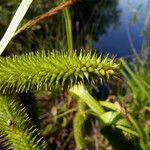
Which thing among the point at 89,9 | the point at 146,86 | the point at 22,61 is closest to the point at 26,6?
the point at 22,61

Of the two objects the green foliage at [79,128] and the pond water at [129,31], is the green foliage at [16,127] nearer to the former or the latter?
the green foliage at [79,128]

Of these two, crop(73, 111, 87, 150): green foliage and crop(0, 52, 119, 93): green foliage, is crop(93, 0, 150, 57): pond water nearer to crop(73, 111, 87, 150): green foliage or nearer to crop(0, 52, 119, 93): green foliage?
crop(73, 111, 87, 150): green foliage

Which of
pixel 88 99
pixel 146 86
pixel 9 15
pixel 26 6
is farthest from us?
pixel 146 86

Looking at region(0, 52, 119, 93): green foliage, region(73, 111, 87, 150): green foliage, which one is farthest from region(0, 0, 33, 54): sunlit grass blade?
region(73, 111, 87, 150): green foliage

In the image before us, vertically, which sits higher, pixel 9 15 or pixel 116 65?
pixel 9 15

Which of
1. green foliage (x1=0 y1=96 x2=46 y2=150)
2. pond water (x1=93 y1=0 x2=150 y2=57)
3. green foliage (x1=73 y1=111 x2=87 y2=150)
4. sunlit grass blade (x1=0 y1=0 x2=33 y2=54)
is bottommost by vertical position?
green foliage (x1=0 y1=96 x2=46 y2=150)

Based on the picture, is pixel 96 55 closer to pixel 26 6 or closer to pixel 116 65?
pixel 116 65

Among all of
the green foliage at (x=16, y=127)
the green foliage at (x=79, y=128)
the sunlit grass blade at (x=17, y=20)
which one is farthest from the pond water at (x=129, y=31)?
the green foliage at (x=16, y=127)
